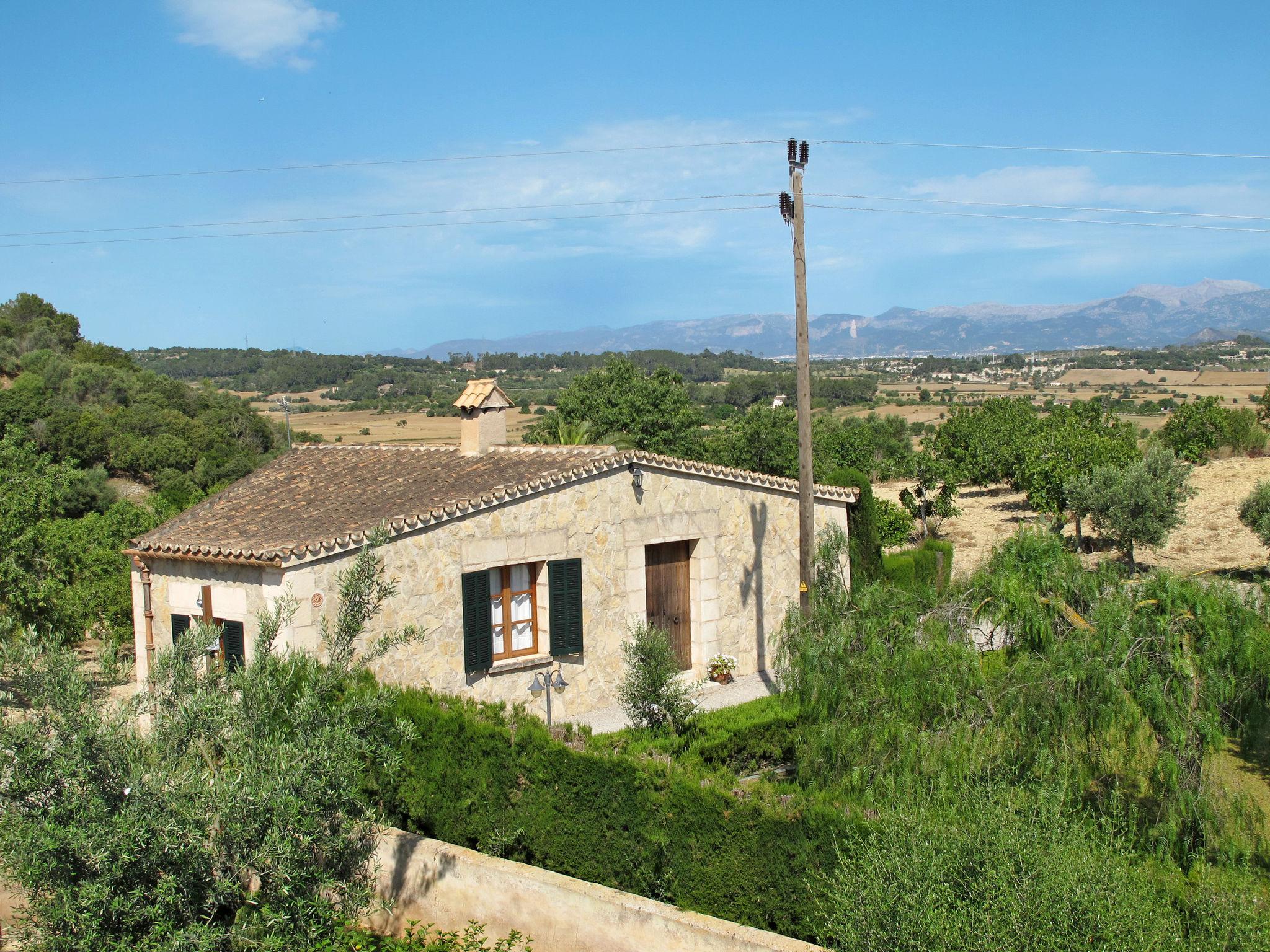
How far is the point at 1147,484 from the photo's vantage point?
26.2 meters

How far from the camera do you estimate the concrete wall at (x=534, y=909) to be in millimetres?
8531

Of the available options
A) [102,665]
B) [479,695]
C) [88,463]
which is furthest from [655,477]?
[88,463]

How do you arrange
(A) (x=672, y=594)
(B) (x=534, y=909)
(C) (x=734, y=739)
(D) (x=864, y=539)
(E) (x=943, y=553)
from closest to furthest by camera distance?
(B) (x=534, y=909), (C) (x=734, y=739), (A) (x=672, y=594), (D) (x=864, y=539), (E) (x=943, y=553)

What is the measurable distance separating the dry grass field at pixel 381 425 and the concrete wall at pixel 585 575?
124ft

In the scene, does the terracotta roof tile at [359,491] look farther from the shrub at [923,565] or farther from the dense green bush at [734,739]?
the shrub at [923,565]

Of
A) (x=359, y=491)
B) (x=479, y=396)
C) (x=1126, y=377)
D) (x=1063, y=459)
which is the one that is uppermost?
(x=1126, y=377)

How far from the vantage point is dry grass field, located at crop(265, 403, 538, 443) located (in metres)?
60.3

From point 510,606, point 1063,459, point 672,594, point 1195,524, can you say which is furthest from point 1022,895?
point 1195,524

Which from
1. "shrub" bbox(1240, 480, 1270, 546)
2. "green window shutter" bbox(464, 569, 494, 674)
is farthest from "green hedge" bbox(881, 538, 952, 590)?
"green window shutter" bbox(464, 569, 494, 674)

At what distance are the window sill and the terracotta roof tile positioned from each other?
236 cm

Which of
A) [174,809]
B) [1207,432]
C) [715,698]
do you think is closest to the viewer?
[174,809]

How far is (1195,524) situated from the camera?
102 feet

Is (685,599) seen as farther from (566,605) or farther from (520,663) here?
(520,663)

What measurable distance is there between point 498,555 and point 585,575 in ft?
5.38
